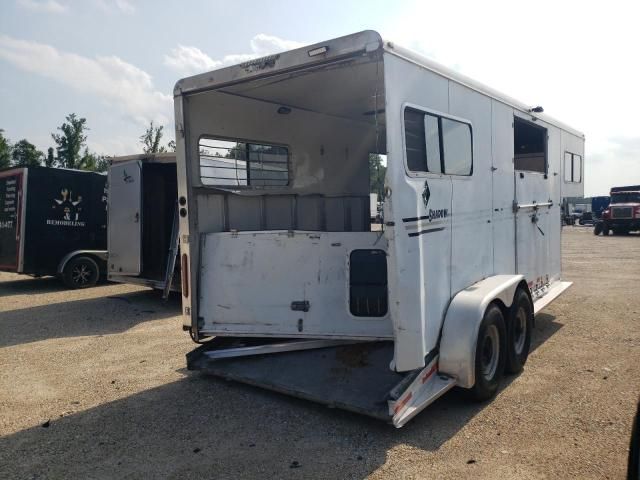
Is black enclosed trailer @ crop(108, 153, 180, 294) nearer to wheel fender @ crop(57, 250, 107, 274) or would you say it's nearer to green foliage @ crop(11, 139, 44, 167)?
wheel fender @ crop(57, 250, 107, 274)

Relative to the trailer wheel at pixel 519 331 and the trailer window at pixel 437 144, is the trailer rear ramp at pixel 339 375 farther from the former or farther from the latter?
→ the trailer window at pixel 437 144

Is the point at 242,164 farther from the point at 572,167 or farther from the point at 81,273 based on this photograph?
the point at 81,273

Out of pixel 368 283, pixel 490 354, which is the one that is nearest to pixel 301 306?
pixel 368 283

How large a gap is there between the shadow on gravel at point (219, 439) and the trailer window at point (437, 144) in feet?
6.60

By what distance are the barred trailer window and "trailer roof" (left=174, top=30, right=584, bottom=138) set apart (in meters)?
0.67

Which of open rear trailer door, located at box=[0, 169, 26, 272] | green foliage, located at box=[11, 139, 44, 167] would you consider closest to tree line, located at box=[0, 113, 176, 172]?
green foliage, located at box=[11, 139, 44, 167]

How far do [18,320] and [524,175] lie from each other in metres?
7.81

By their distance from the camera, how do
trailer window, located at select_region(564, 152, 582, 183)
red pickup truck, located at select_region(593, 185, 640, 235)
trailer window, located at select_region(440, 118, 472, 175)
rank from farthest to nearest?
red pickup truck, located at select_region(593, 185, 640, 235) < trailer window, located at select_region(564, 152, 582, 183) < trailer window, located at select_region(440, 118, 472, 175)

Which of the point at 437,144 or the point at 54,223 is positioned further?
the point at 54,223

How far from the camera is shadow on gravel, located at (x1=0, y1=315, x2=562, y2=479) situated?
348cm

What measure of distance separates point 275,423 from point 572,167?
21.2 ft

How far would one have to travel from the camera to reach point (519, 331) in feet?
17.7

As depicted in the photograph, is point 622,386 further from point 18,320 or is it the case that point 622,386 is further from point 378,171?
point 18,320

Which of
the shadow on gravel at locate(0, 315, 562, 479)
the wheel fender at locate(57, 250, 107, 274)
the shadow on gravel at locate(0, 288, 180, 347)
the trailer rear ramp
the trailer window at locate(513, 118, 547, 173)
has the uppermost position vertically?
the trailer window at locate(513, 118, 547, 173)
